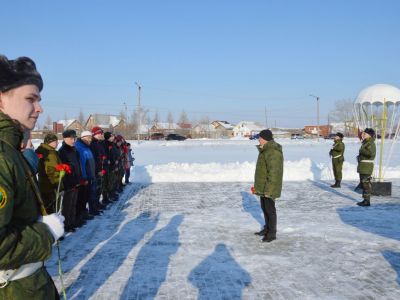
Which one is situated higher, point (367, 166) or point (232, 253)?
point (367, 166)

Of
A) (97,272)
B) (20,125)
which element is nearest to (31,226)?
(20,125)

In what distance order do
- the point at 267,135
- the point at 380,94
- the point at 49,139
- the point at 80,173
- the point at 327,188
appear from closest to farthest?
the point at 49,139 → the point at 267,135 → the point at 80,173 → the point at 380,94 → the point at 327,188

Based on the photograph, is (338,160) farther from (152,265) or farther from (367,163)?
(152,265)

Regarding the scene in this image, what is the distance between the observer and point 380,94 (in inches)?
484

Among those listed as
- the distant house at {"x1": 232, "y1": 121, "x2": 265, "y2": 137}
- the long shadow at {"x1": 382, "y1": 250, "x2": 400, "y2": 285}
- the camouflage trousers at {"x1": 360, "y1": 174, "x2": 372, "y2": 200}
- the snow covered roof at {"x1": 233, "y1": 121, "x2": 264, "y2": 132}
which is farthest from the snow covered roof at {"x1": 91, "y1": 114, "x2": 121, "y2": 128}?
the long shadow at {"x1": 382, "y1": 250, "x2": 400, "y2": 285}

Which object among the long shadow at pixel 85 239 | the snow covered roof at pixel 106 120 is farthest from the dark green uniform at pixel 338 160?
the snow covered roof at pixel 106 120

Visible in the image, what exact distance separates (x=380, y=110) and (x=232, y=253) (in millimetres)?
9241

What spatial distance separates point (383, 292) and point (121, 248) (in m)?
4.01

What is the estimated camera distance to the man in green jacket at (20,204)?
1.62 m

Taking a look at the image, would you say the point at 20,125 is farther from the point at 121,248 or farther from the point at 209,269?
the point at 121,248

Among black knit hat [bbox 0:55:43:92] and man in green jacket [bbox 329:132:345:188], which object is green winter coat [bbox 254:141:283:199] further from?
man in green jacket [bbox 329:132:345:188]

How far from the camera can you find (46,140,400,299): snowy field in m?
4.70

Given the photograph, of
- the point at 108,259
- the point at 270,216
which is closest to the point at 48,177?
the point at 108,259

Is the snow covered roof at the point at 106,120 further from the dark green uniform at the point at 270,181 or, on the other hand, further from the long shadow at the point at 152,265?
the dark green uniform at the point at 270,181
